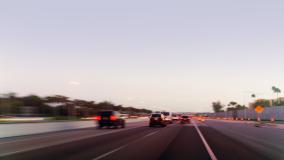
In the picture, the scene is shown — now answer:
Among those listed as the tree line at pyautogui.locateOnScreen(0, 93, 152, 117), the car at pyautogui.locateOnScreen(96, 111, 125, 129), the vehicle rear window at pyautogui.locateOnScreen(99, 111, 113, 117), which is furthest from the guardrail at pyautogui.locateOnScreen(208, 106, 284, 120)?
the vehicle rear window at pyautogui.locateOnScreen(99, 111, 113, 117)

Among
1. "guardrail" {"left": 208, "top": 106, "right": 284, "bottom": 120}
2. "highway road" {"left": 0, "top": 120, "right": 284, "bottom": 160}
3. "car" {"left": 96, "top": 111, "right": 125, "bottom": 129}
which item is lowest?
"highway road" {"left": 0, "top": 120, "right": 284, "bottom": 160}

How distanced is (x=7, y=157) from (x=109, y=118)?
1049 inches

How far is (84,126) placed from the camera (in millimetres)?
45906

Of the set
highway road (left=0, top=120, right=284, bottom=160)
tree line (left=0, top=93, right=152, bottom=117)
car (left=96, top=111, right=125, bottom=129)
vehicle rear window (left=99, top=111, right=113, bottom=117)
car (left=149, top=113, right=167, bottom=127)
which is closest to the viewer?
highway road (left=0, top=120, right=284, bottom=160)

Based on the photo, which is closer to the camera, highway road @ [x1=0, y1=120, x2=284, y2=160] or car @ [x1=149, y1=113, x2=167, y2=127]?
highway road @ [x1=0, y1=120, x2=284, y2=160]

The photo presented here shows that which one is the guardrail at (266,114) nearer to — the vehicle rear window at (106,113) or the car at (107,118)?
the car at (107,118)

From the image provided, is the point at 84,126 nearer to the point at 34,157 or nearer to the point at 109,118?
the point at 109,118

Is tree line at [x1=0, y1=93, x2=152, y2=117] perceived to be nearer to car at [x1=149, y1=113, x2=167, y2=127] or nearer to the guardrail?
car at [x1=149, y1=113, x2=167, y2=127]

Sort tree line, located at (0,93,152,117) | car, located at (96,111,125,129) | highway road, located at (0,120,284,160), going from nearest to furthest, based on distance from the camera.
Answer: highway road, located at (0,120,284,160), car, located at (96,111,125,129), tree line, located at (0,93,152,117)

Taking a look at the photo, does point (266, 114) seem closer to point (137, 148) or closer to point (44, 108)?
point (44, 108)

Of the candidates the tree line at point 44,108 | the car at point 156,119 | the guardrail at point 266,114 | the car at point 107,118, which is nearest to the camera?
the car at point 107,118

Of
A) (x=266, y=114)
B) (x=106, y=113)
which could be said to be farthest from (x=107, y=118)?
(x=266, y=114)

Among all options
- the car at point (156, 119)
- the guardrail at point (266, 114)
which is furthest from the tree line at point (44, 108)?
the guardrail at point (266, 114)

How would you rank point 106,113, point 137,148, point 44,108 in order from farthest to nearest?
point 44,108 → point 106,113 → point 137,148
